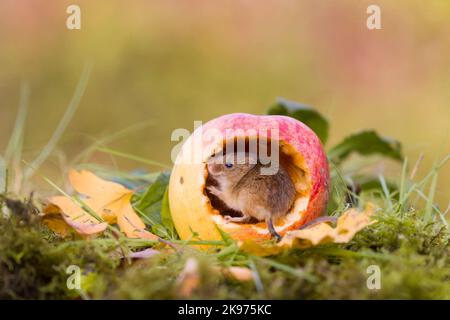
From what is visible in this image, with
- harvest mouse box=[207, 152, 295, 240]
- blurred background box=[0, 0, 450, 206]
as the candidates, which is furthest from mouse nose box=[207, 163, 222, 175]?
blurred background box=[0, 0, 450, 206]

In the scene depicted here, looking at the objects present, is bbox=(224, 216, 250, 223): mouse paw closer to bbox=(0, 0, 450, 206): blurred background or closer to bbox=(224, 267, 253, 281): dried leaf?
bbox=(224, 267, 253, 281): dried leaf

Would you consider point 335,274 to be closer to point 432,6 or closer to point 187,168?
point 187,168

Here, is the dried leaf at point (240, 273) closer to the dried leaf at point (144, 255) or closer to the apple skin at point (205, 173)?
the dried leaf at point (144, 255)

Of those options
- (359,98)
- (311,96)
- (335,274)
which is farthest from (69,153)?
(335,274)

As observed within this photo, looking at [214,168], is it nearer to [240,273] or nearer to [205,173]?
[205,173]

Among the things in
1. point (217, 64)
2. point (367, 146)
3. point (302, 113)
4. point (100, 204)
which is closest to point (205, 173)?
point (100, 204)

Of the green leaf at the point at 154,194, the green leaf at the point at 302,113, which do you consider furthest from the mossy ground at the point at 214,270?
the green leaf at the point at 302,113
